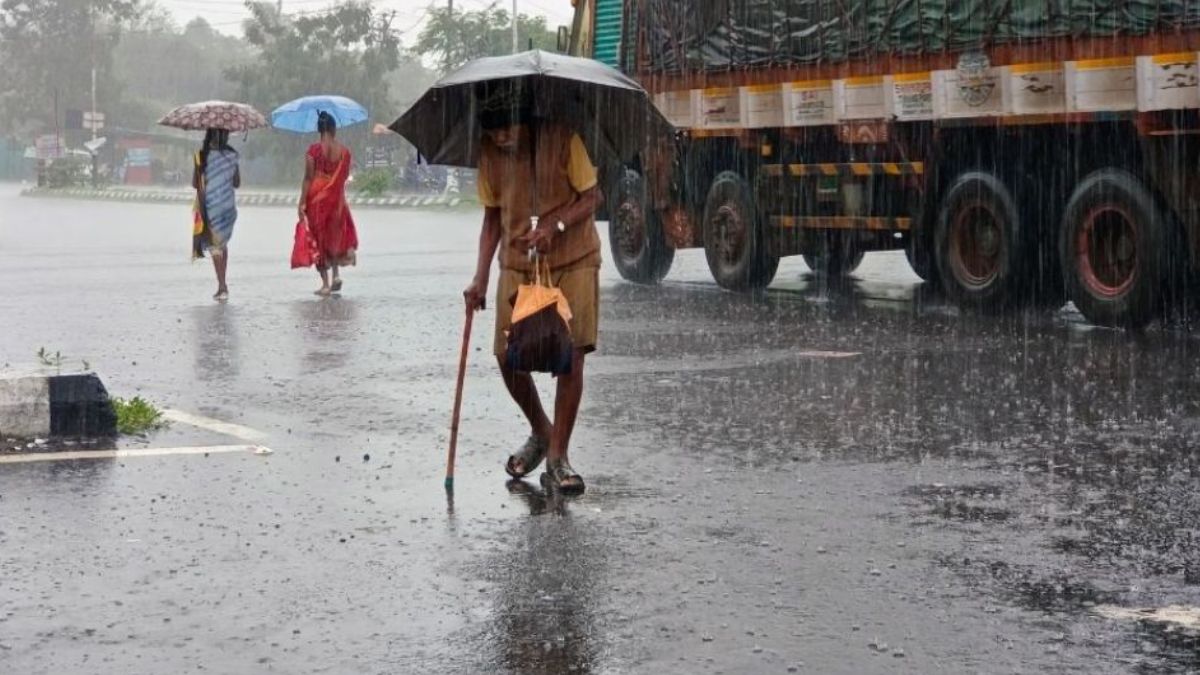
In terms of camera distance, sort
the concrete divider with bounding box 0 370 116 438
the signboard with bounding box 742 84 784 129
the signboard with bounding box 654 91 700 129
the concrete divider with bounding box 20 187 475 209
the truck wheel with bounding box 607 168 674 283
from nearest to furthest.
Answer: the concrete divider with bounding box 0 370 116 438, the signboard with bounding box 742 84 784 129, the signboard with bounding box 654 91 700 129, the truck wheel with bounding box 607 168 674 283, the concrete divider with bounding box 20 187 475 209

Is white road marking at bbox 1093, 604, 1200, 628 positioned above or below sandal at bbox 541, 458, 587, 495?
below

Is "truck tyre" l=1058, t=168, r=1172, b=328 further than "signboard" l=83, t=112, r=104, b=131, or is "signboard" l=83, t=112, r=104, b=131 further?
"signboard" l=83, t=112, r=104, b=131

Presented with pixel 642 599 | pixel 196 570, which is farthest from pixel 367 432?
pixel 642 599

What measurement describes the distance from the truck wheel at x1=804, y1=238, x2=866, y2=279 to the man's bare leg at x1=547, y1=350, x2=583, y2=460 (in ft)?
33.1

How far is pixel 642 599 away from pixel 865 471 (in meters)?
2.44

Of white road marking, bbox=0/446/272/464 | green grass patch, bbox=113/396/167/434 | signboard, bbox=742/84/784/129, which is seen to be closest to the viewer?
white road marking, bbox=0/446/272/464

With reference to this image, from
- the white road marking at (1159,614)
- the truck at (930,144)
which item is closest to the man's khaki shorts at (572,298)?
the white road marking at (1159,614)

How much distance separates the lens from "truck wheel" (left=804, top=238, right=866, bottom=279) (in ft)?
59.0

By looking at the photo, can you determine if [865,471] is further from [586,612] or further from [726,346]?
[726,346]

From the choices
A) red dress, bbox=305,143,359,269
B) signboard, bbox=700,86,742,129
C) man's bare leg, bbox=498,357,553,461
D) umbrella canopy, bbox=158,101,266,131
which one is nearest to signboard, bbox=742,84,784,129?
signboard, bbox=700,86,742,129

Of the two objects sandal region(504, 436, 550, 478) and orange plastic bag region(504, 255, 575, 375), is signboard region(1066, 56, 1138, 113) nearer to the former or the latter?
sandal region(504, 436, 550, 478)

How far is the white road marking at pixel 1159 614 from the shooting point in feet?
18.4

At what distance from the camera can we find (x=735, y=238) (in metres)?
18.0

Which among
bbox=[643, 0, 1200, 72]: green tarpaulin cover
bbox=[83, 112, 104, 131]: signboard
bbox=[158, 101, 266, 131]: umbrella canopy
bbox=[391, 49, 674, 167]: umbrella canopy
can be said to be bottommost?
bbox=[391, 49, 674, 167]: umbrella canopy
